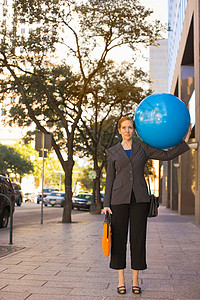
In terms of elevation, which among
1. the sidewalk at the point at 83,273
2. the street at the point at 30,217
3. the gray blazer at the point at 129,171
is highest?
the gray blazer at the point at 129,171

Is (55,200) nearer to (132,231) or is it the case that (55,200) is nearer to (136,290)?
(132,231)

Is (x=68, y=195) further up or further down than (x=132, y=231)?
further up

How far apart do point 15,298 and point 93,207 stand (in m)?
23.8

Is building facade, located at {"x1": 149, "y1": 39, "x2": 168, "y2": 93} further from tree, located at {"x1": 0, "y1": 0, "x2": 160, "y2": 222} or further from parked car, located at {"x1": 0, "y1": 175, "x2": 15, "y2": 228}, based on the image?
parked car, located at {"x1": 0, "y1": 175, "x2": 15, "y2": 228}

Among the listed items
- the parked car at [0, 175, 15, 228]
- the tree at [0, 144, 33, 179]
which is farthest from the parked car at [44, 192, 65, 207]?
the parked car at [0, 175, 15, 228]

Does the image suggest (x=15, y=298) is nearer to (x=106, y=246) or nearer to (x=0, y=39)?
(x=106, y=246)

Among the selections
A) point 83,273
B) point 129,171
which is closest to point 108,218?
point 129,171

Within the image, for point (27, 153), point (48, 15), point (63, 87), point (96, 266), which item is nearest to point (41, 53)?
point (48, 15)

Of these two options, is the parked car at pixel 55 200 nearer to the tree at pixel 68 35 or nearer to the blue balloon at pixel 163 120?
the tree at pixel 68 35

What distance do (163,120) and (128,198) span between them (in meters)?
A: 0.98

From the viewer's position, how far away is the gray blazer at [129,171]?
196 inches

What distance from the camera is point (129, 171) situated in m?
5.05

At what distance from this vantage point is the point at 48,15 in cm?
1645

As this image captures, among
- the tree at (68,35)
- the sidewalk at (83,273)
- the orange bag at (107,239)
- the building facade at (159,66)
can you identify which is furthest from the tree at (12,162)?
the building facade at (159,66)
